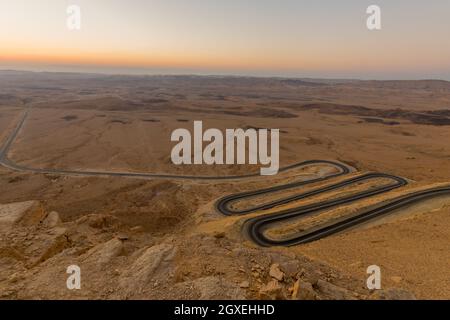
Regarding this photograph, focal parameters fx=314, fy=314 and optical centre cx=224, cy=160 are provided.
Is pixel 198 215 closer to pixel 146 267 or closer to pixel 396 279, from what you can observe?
pixel 146 267

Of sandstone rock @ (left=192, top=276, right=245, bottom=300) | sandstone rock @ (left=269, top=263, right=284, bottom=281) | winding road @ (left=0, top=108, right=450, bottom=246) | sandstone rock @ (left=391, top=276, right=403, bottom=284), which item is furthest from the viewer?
winding road @ (left=0, top=108, right=450, bottom=246)

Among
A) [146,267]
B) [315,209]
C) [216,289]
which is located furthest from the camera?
[315,209]

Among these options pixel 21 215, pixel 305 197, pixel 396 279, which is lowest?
pixel 305 197

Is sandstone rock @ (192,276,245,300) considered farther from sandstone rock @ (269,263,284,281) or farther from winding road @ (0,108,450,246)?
winding road @ (0,108,450,246)

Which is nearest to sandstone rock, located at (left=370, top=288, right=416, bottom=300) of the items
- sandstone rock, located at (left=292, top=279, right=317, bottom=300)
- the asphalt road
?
sandstone rock, located at (left=292, top=279, right=317, bottom=300)

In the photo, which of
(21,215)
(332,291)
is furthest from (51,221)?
(332,291)

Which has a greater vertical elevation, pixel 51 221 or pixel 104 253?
pixel 104 253
